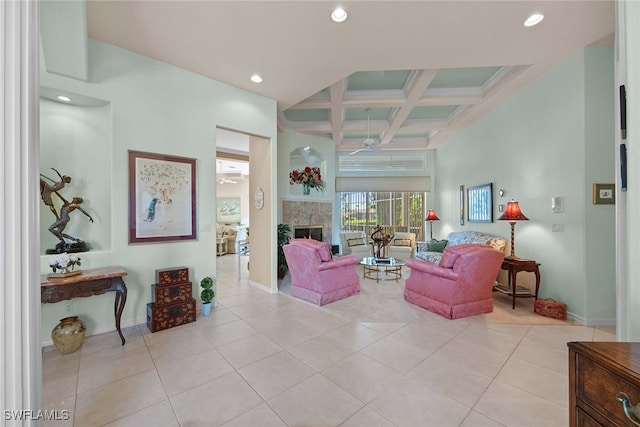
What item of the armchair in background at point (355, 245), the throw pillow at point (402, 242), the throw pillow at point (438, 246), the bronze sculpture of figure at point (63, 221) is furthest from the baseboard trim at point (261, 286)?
the throw pillow at point (402, 242)

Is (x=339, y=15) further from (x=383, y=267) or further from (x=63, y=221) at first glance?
(x=383, y=267)

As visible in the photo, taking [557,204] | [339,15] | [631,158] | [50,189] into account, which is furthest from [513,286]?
[50,189]

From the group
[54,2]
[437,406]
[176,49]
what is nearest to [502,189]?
[437,406]

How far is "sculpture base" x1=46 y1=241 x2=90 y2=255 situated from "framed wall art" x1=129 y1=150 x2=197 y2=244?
1.44 feet

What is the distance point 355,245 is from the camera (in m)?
6.99

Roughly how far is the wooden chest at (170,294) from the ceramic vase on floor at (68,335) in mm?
656

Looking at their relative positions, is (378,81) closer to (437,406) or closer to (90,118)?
(90,118)

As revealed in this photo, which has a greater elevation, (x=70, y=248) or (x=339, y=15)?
(x=339, y=15)

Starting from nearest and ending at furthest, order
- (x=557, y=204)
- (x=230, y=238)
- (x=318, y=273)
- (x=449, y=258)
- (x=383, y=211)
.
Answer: (x=449, y=258), (x=557, y=204), (x=318, y=273), (x=383, y=211), (x=230, y=238)

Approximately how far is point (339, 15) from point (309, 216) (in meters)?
4.82

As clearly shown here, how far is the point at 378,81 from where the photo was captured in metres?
4.29

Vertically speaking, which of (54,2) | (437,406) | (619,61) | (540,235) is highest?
(54,2)

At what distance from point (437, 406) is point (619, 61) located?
91.5 inches

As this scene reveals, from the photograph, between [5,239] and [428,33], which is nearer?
[5,239]
